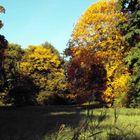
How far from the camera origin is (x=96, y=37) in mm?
51875

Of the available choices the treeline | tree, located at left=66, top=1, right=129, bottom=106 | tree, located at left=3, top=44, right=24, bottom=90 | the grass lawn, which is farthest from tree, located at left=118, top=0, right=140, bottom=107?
tree, located at left=3, top=44, right=24, bottom=90

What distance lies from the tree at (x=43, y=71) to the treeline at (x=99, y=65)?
0.18 m

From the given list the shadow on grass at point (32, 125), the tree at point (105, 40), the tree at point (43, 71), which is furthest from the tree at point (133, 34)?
the tree at point (43, 71)

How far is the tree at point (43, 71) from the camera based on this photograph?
8081 centimetres

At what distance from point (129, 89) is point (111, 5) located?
13.8 meters

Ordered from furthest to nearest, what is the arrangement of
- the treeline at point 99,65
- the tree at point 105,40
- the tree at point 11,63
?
the tree at point 11,63
the tree at point 105,40
the treeline at point 99,65

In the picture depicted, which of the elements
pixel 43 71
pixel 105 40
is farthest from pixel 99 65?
pixel 43 71

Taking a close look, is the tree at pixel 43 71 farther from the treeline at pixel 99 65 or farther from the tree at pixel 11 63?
the tree at pixel 11 63

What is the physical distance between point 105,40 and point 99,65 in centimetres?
281

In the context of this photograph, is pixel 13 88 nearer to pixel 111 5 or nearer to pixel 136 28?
pixel 111 5

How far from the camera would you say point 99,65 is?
52.1 m

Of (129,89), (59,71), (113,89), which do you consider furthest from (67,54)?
(59,71)

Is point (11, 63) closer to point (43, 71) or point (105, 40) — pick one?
point (43, 71)

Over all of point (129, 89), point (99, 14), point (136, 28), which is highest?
point (99, 14)
